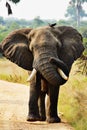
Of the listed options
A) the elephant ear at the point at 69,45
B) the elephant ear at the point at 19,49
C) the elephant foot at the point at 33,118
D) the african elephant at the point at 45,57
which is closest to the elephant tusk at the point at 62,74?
the african elephant at the point at 45,57

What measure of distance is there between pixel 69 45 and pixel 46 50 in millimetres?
1198

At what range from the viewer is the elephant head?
11398 millimetres

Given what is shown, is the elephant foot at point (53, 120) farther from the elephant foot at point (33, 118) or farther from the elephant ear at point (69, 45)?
the elephant ear at point (69, 45)

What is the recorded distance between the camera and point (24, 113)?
14.5 m

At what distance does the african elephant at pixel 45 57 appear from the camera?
37.5 ft

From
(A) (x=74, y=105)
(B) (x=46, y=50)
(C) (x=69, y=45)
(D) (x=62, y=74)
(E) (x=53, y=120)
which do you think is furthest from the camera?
(A) (x=74, y=105)

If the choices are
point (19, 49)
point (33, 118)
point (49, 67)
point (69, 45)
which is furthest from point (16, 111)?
point (49, 67)

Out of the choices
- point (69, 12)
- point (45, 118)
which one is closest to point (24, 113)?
point (45, 118)

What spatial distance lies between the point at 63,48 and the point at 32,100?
129cm

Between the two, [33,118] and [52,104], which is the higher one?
[52,104]

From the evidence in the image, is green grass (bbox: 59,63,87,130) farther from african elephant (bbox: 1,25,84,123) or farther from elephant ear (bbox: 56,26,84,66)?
elephant ear (bbox: 56,26,84,66)

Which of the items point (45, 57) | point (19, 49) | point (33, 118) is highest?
point (45, 57)

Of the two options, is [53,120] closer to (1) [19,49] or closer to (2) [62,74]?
(2) [62,74]

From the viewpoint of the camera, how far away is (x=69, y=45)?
12820mm
